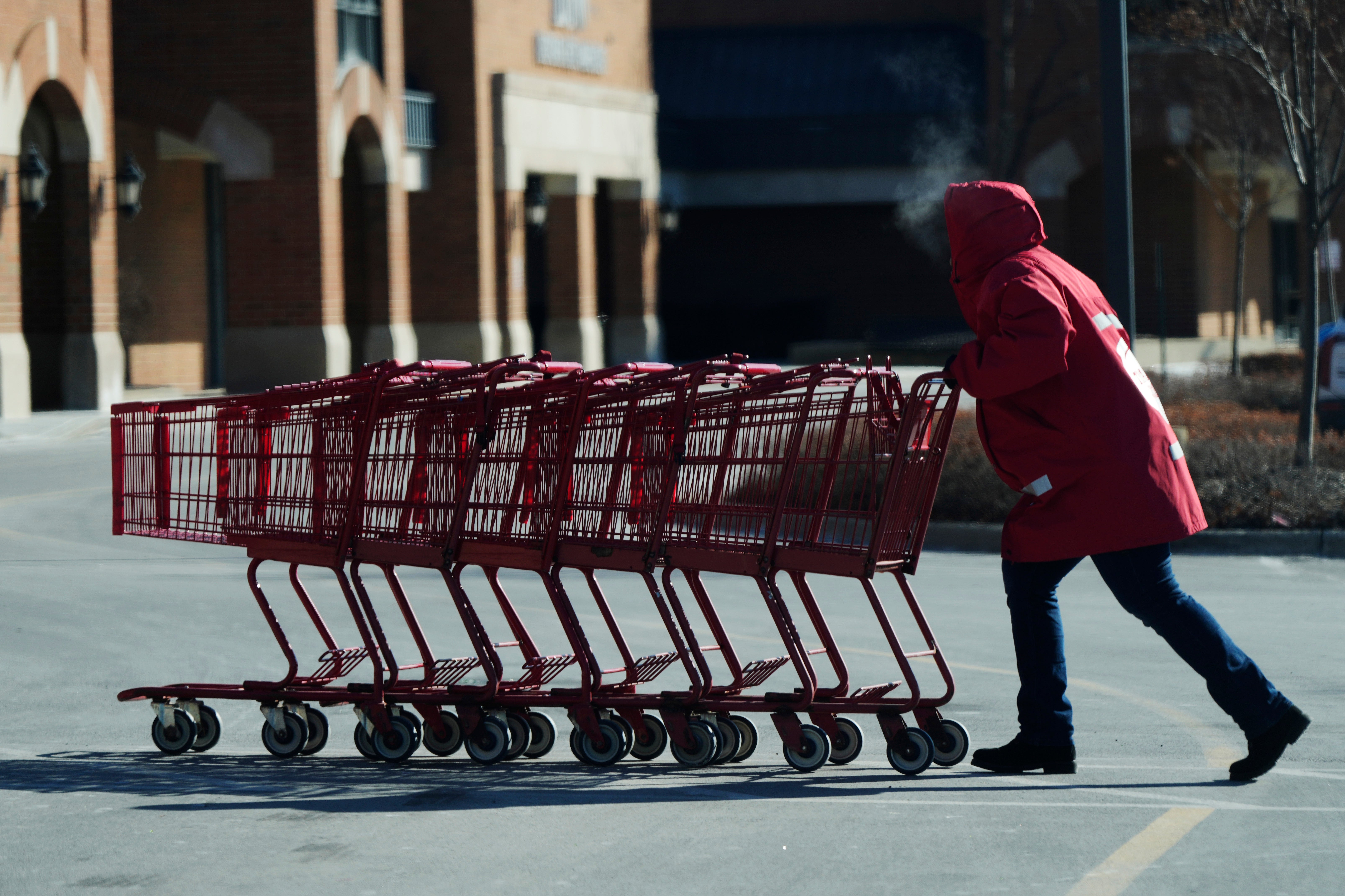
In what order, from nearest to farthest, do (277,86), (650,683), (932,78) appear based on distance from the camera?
→ (650,683) → (277,86) → (932,78)

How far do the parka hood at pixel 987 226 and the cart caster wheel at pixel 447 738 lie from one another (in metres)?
2.39

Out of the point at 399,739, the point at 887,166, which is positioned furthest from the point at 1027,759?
the point at 887,166

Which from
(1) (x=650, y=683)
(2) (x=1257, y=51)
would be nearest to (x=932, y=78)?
(2) (x=1257, y=51)

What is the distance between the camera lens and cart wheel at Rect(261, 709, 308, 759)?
6.60 metres

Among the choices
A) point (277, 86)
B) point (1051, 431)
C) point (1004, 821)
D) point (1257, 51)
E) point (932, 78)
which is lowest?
point (1004, 821)

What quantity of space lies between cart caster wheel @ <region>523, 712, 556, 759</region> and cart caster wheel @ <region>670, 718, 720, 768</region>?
0.56 meters

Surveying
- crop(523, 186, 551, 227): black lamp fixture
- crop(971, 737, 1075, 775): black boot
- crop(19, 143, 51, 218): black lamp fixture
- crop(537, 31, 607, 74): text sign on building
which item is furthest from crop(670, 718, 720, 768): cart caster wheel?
crop(537, 31, 607, 74): text sign on building

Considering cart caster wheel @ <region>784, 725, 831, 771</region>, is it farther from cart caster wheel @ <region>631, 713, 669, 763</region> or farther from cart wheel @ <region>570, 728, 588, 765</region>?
cart wheel @ <region>570, 728, 588, 765</region>

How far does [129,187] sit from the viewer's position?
81.0ft

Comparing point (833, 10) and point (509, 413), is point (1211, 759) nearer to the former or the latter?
point (509, 413)

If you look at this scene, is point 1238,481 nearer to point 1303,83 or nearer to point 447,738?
point 1303,83

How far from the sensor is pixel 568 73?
119ft

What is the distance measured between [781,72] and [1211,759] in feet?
124

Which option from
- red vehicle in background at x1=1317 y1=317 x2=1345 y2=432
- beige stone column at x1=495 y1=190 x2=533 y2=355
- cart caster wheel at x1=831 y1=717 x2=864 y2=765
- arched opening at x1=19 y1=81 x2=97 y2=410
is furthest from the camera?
beige stone column at x1=495 y1=190 x2=533 y2=355
